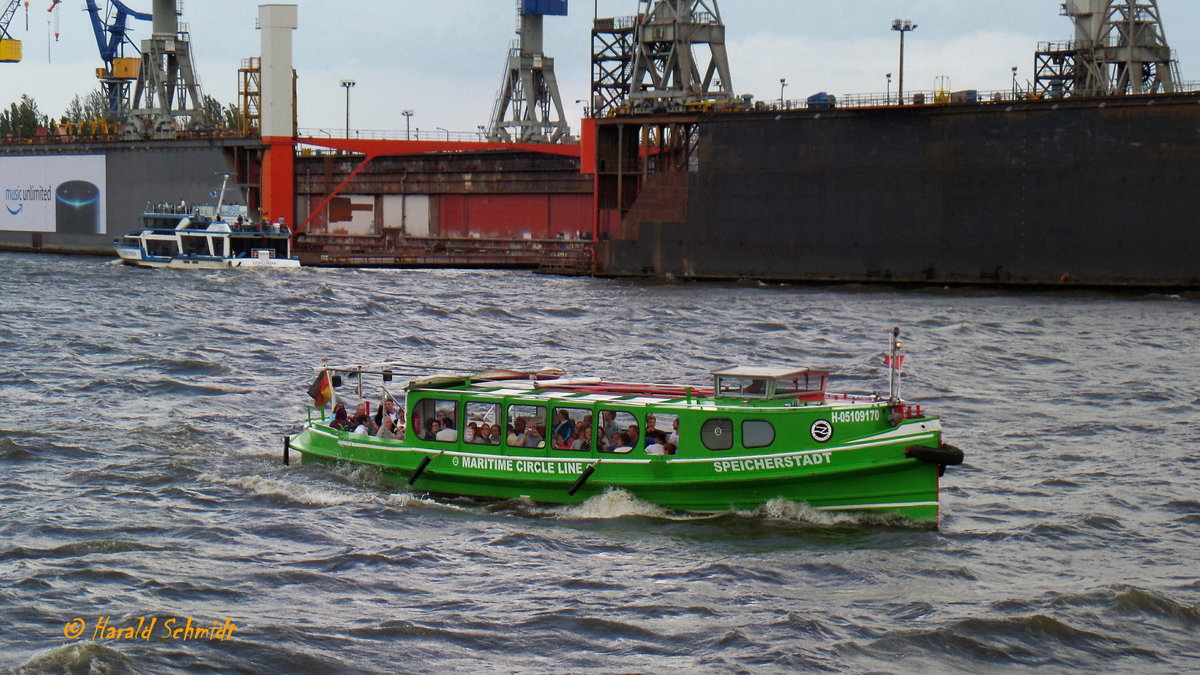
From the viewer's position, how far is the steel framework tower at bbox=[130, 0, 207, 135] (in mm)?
96312

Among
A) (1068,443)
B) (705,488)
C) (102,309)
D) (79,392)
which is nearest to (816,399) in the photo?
(705,488)

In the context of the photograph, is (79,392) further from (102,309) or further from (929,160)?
(929,160)

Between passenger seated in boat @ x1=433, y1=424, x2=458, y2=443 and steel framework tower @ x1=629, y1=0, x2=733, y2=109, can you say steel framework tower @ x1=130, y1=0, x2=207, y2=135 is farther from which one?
passenger seated in boat @ x1=433, y1=424, x2=458, y2=443

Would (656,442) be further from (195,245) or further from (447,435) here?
(195,245)

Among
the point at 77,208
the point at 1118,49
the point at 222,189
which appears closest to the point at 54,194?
the point at 77,208

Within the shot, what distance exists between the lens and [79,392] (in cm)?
3253

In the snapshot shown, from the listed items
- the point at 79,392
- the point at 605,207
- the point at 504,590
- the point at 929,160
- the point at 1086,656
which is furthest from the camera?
the point at 605,207

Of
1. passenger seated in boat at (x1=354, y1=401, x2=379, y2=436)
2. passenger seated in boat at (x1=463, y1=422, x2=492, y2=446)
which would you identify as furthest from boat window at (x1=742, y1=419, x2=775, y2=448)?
passenger seated in boat at (x1=354, y1=401, x2=379, y2=436)

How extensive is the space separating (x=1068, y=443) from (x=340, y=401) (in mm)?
14063

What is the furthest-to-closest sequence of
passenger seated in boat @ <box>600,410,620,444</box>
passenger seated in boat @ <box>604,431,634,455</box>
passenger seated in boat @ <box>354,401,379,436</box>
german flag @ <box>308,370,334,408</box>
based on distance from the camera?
german flag @ <box>308,370,334,408</box> < passenger seated in boat @ <box>354,401,379,436</box> < passenger seated in boat @ <box>600,410,620,444</box> < passenger seated in boat @ <box>604,431,634,455</box>

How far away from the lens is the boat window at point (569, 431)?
21.5 metres

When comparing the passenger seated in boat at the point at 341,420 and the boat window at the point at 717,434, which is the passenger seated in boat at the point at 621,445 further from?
the passenger seated in boat at the point at 341,420

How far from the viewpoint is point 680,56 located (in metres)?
77.3

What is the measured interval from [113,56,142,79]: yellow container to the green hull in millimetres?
88259
